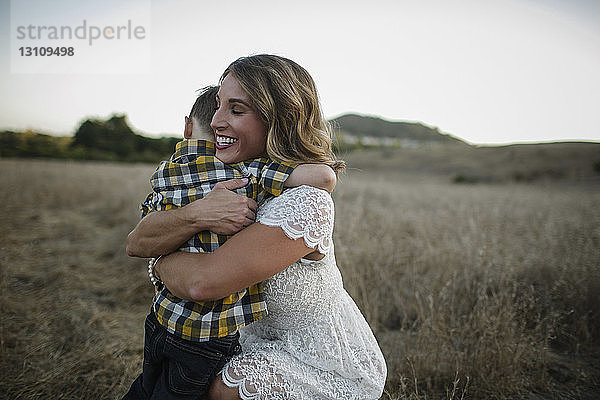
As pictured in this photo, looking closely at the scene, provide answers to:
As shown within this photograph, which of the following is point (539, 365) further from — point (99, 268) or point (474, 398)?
point (99, 268)

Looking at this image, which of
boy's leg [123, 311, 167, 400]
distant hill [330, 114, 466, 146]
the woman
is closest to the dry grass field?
the woman

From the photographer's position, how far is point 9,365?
2.80 metres

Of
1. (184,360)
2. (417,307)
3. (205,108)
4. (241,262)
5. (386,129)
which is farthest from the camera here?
(386,129)

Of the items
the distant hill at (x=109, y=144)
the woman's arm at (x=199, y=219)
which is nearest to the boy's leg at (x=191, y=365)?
the woman's arm at (x=199, y=219)

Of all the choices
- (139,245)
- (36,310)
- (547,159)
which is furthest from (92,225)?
(547,159)

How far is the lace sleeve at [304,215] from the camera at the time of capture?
1378 millimetres

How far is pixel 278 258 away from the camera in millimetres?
1375

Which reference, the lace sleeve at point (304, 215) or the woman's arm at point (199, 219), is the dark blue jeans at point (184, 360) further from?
the lace sleeve at point (304, 215)

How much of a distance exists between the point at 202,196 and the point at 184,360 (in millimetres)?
575

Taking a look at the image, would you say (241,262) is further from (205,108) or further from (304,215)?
(205,108)

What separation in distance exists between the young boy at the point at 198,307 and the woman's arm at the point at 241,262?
4.1 inches

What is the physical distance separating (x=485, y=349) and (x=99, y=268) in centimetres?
448

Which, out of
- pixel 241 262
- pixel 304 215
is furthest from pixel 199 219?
pixel 304 215

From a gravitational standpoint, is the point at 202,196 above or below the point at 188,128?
below
